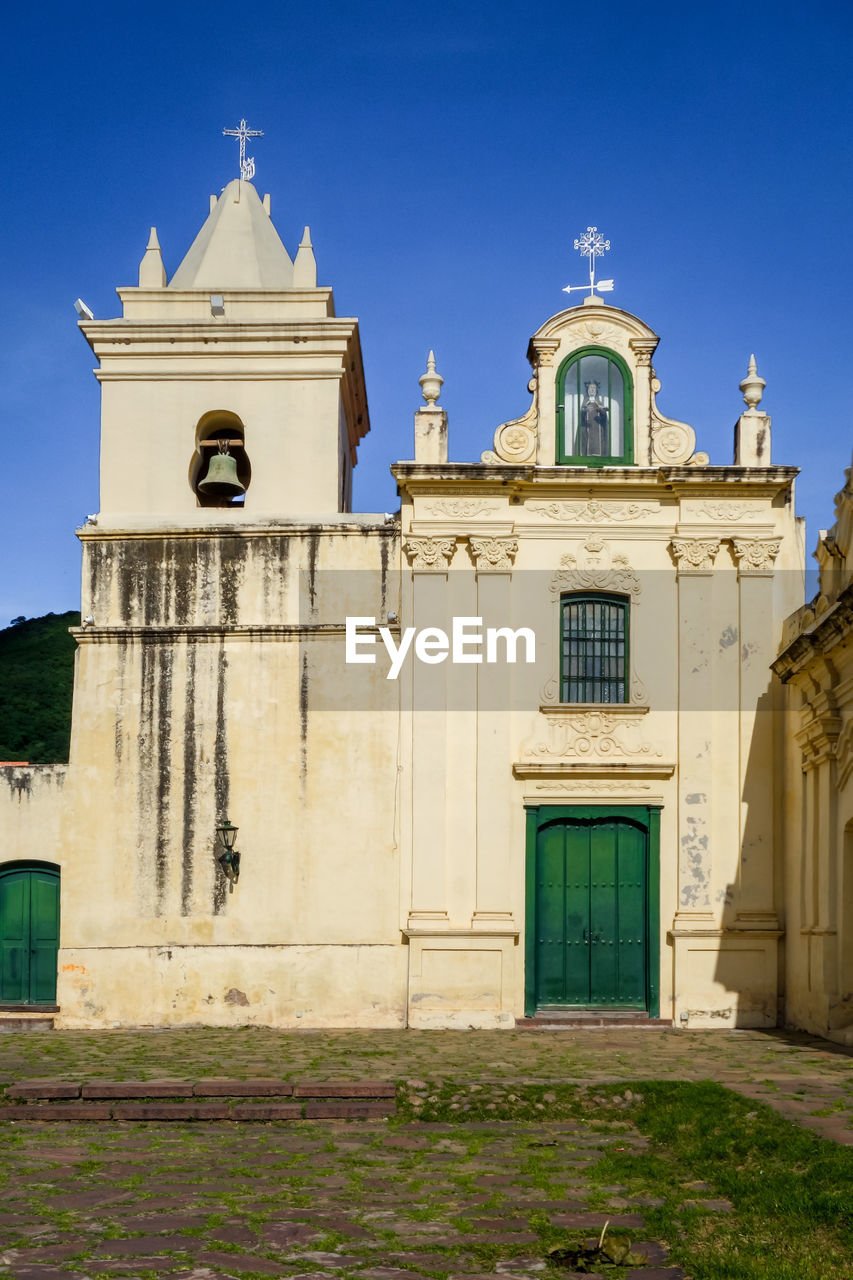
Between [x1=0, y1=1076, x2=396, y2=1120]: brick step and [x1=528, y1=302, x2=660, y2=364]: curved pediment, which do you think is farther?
[x1=528, y1=302, x2=660, y2=364]: curved pediment

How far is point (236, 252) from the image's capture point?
850 inches

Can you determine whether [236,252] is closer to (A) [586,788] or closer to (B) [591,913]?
(A) [586,788]

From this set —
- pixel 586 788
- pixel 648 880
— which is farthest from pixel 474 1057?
pixel 586 788

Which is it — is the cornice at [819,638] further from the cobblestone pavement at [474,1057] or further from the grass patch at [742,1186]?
the grass patch at [742,1186]

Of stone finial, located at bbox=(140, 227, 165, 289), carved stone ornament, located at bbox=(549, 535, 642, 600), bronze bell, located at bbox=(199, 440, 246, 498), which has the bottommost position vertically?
carved stone ornament, located at bbox=(549, 535, 642, 600)

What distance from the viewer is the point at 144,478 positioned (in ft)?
65.9

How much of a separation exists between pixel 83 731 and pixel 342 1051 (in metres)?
6.08

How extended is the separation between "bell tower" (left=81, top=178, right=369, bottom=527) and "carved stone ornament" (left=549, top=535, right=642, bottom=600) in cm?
334

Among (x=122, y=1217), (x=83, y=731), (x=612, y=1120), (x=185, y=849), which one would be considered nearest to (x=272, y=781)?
(x=185, y=849)

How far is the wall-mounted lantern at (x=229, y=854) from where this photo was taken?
1869cm

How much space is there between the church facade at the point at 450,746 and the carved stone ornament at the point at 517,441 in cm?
4

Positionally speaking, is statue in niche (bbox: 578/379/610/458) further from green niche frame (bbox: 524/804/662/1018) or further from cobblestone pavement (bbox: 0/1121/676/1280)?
cobblestone pavement (bbox: 0/1121/676/1280)

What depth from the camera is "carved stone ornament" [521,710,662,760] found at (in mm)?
18953

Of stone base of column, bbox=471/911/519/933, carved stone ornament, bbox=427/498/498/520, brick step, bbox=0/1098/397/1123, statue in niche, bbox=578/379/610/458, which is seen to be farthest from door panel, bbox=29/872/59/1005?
statue in niche, bbox=578/379/610/458
